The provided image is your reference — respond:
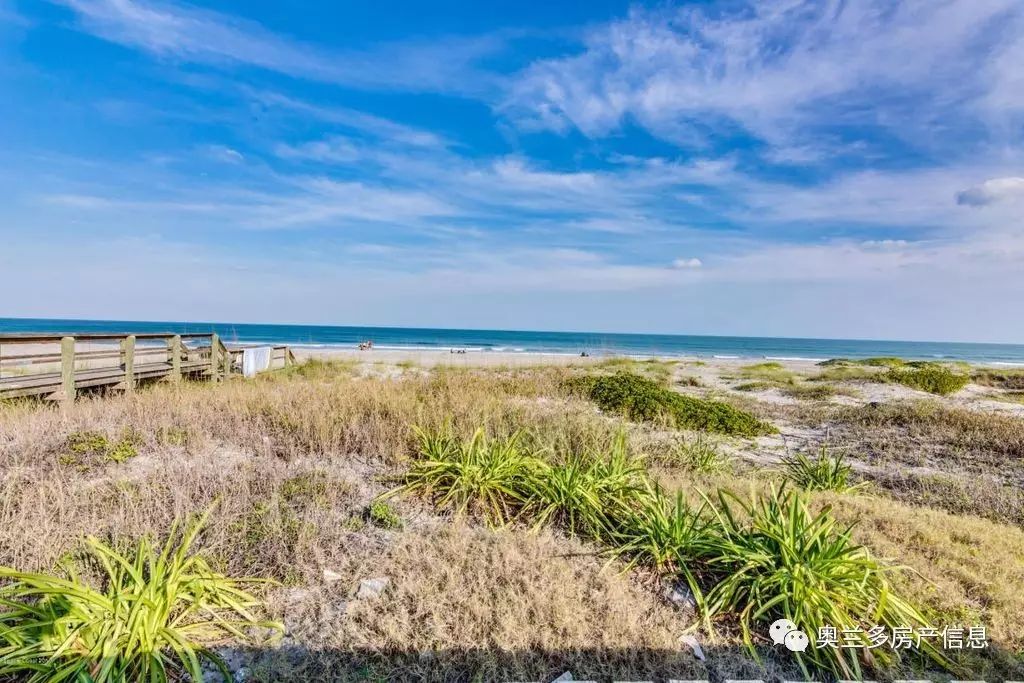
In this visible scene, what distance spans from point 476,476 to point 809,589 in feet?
8.93

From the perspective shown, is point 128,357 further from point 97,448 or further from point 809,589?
point 809,589

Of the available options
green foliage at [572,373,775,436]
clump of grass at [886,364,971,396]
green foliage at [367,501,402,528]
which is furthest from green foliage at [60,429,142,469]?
clump of grass at [886,364,971,396]

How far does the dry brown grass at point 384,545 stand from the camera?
2.92m

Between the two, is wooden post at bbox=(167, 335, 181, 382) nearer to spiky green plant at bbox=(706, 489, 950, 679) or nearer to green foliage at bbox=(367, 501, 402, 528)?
green foliage at bbox=(367, 501, 402, 528)

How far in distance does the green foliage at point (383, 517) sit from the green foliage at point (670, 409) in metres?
5.34

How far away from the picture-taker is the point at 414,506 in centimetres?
476

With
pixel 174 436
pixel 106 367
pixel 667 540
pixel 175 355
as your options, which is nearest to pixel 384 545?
pixel 667 540

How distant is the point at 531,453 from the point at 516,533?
149 cm

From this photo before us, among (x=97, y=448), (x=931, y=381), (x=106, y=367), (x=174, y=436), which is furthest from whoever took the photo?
(x=931, y=381)

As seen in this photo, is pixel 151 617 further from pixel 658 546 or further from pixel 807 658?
pixel 807 658

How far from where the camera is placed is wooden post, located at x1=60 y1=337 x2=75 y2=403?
30.3ft

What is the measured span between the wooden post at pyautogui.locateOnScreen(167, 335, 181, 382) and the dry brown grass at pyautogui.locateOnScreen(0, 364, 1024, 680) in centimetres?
629

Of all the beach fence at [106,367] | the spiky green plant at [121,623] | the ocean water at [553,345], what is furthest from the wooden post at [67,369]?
the ocean water at [553,345]

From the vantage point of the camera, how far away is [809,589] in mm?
3271
